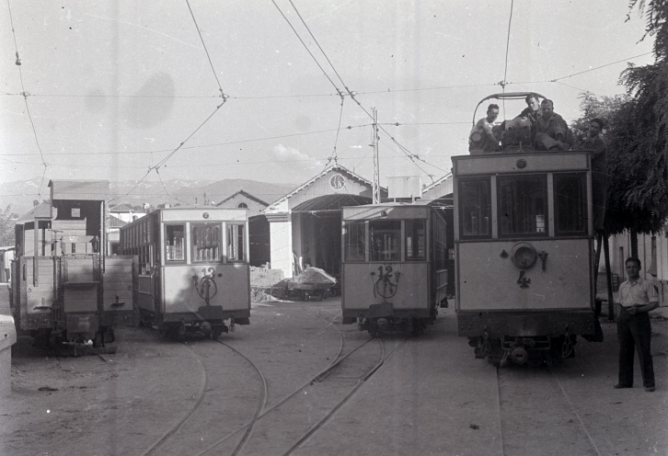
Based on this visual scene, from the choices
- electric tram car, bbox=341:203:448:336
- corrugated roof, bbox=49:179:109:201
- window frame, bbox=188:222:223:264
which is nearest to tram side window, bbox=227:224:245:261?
window frame, bbox=188:222:223:264

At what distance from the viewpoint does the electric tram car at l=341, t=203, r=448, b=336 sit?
1512 cm

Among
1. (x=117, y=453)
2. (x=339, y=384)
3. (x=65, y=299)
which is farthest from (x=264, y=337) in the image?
(x=117, y=453)

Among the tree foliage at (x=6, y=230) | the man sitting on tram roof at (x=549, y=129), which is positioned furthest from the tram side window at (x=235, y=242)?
the tree foliage at (x=6, y=230)

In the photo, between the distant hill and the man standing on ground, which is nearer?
the man standing on ground

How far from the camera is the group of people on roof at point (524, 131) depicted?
1063cm

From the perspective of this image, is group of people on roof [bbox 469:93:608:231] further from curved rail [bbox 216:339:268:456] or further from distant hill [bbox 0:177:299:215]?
distant hill [bbox 0:177:299:215]

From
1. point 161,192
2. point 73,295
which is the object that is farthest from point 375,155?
point 161,192

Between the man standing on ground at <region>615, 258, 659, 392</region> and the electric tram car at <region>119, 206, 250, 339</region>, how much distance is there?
8677mm

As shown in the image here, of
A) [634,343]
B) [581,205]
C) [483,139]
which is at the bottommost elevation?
[634,343]

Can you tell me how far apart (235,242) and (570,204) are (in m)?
7.84

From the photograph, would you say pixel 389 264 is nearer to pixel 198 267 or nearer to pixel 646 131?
pixel 198 267

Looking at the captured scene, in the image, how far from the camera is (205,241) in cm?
1545

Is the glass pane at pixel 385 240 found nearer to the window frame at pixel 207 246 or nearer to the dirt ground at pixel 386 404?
the dirt ground at pixel 386 404

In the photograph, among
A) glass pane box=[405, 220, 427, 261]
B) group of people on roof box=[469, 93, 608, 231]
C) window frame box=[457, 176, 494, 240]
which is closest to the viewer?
window frame box=[457, 176, 494, 240]
